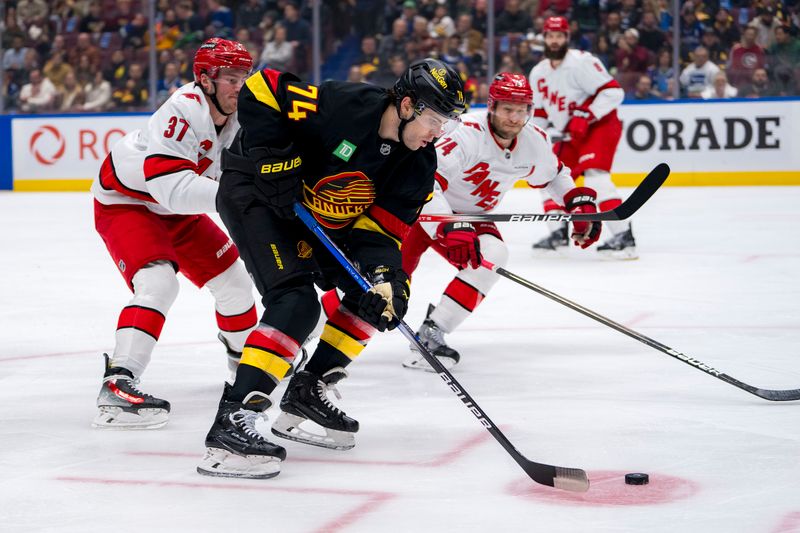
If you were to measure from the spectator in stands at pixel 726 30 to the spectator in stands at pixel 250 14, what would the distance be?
4192mm

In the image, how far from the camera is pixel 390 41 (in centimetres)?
1107

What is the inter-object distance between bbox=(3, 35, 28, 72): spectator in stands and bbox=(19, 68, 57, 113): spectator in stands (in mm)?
231

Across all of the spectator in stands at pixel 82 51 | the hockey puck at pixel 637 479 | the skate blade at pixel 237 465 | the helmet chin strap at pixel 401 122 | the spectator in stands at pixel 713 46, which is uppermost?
Result: the helmet chin strap at pixel 401 122

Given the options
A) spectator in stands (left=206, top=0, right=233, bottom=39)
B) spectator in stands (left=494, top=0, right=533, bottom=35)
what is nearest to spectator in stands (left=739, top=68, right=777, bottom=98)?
spectator in stands (left=494, top=0, right=533, bottom=35)

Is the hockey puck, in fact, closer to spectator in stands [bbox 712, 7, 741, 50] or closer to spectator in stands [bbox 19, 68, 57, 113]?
spectator in stands [bbox 712, 7, 741, 50]

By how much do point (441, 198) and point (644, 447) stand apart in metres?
1.36

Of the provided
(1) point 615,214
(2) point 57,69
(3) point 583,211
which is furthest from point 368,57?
(1) point 615,214

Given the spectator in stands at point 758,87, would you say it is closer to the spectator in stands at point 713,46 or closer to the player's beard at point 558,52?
the spectator in stands at point 713,46

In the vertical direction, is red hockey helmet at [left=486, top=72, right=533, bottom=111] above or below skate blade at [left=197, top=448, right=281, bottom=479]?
above

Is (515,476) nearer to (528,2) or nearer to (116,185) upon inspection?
(116,185)

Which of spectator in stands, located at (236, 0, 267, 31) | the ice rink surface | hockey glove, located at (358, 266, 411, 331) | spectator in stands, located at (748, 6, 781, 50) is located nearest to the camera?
the ice rink surface

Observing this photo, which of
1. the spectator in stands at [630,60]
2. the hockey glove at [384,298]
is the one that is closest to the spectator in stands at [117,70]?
the spectator in stands at [630,60]

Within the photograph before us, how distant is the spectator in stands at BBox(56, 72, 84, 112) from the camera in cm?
1131

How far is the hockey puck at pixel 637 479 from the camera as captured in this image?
8.02 ft
